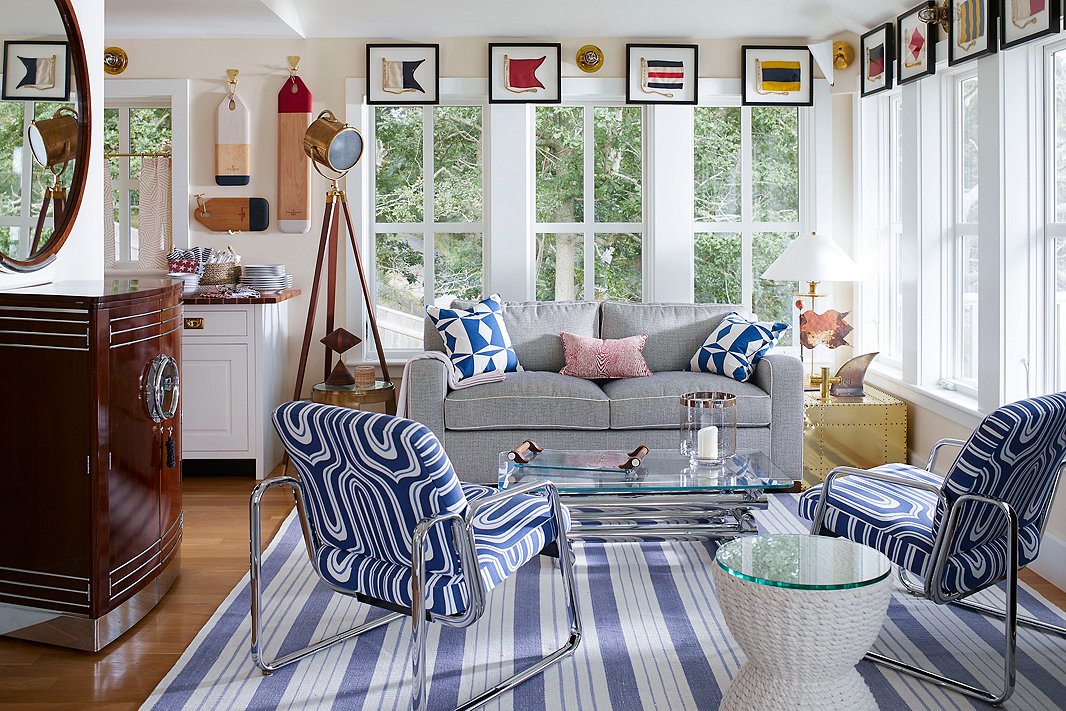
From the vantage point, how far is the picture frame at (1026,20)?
357 centimetres

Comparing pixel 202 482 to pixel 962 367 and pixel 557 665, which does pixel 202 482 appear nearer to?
pixel 557 665

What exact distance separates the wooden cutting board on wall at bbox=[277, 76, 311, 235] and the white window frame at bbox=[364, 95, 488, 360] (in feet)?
Answer: 1.17

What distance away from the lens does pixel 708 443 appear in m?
3.59

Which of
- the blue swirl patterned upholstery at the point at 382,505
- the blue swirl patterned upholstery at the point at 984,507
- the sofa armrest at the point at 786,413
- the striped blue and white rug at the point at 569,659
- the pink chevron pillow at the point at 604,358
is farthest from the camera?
the pink chevron pillow at the point at 604,358

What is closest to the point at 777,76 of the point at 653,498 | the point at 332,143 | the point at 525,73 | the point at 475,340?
the point at 525,73

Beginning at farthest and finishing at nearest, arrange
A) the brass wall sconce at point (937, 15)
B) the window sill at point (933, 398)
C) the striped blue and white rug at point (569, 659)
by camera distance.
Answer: the brass wall sconce at point (937, 15) < the window sill at point (933, 398) < the striped blue and white rug at point (569, 659)

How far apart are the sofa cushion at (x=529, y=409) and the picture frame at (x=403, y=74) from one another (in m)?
1.91

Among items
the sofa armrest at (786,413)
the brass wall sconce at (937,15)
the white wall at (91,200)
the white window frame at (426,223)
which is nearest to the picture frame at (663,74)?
the white window frame at (426,223)

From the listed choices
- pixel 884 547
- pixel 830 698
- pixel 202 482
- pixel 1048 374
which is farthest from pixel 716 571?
pixel 202 482

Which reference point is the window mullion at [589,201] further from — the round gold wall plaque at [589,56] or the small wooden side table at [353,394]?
the small wooden side table at [353,394]

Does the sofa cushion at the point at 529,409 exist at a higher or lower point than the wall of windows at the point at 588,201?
lower

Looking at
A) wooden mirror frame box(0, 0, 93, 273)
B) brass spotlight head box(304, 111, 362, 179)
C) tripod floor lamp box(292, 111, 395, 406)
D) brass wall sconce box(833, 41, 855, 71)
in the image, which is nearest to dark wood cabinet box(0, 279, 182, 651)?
wooden mirror frame box(0, 0, 93, 273)

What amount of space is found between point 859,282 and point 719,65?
4.74 feet

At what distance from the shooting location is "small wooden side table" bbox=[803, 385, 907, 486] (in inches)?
191
